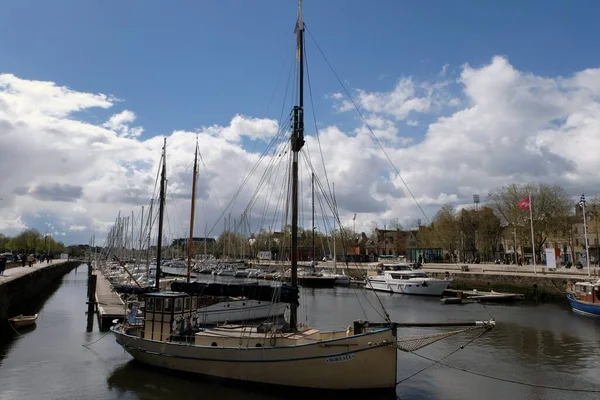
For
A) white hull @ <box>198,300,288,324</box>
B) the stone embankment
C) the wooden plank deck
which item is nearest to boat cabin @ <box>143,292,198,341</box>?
white hull @ <box>198,300,288,324</box>

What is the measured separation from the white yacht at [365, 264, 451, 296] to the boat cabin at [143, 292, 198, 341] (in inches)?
1462

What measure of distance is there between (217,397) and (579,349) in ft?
73.9

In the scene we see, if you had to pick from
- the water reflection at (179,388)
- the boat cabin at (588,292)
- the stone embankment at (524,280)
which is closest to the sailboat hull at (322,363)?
the water reflection at (179,388)

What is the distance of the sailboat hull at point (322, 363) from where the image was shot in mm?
17500

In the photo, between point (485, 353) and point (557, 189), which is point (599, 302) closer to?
point (485, 353)

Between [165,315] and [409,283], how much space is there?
44.7 metres

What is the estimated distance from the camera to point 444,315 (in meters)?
41.8

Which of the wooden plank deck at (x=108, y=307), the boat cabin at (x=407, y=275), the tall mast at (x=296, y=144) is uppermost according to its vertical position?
the tall mast at (x=296, y=144)

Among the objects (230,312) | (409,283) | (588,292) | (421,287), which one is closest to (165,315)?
(230,312)

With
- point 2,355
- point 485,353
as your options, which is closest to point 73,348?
point 2,355

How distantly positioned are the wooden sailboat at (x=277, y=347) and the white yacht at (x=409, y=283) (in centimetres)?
3713

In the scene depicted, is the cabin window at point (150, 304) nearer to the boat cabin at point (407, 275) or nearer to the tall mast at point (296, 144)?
the tall mast at point (296, 144)

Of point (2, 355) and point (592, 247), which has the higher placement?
point (592, 247)

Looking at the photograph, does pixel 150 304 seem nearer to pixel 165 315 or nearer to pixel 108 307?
pixel 165 315
